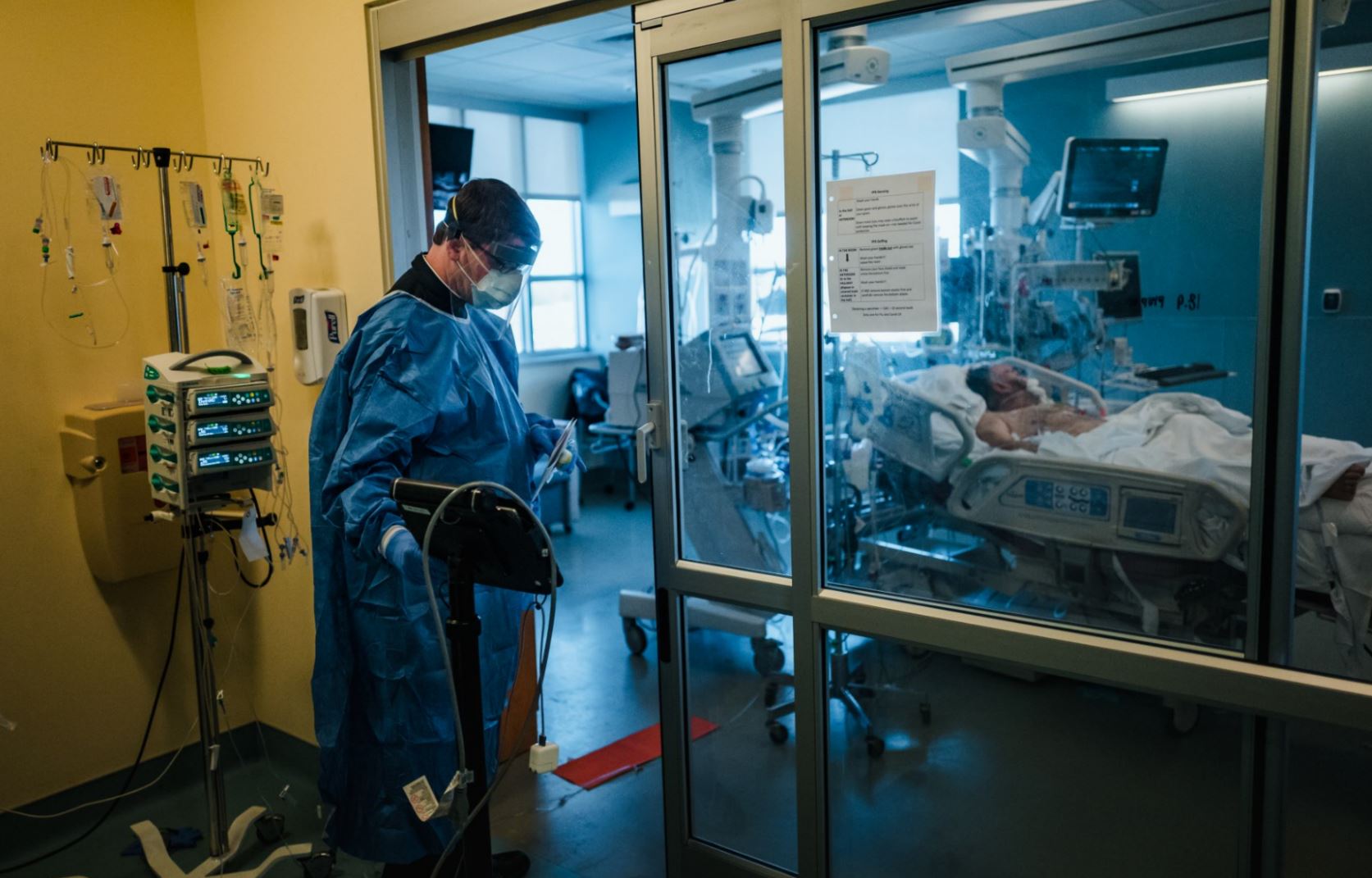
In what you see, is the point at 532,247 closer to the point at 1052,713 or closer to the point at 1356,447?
the point at 1052,713

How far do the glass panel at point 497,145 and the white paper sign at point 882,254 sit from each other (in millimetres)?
5326

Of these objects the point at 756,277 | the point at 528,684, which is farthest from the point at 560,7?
the point at 528,684

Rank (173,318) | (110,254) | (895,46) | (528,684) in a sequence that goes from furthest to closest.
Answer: (528,684), (110,254), (173,318), (895,46)

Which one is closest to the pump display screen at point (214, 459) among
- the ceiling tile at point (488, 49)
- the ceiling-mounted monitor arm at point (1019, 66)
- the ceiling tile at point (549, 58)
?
the ceiling-mounted monitor arm at point (1019, 66)

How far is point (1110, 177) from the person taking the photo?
1.82 meters

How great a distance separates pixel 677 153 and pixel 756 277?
1.01 feet

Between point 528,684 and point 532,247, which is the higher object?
point 532,247

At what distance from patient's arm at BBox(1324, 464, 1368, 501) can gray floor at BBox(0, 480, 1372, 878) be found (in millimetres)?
471

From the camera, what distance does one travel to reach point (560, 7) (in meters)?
2.26

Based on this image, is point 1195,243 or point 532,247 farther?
point 532,247

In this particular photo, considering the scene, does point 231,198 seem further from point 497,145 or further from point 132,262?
point 497,145

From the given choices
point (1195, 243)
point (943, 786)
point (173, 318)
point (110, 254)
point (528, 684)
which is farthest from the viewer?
point (528, 684)

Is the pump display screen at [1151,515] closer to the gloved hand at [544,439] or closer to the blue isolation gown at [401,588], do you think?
the gloved hand at [544,439]

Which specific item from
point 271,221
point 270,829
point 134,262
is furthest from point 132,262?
point 270,829
